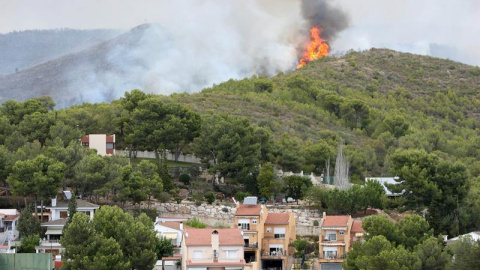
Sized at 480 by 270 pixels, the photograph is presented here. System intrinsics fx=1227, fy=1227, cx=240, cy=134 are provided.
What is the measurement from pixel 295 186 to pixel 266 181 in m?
1.94

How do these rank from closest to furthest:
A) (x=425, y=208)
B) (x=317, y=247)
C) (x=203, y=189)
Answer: (x=317, y=247)
(x=425, y=208)
(x=203, y=189)

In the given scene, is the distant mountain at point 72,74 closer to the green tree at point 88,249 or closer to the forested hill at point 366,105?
the forested hill at point 366,105

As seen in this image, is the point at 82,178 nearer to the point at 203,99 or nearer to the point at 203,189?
the point at 203,189

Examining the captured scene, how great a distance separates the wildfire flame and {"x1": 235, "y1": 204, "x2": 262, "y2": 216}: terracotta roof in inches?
3108

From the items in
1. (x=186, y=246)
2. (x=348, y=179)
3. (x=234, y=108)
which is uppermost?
(x=234, y=108)

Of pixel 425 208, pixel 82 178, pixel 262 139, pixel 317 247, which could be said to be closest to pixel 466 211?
pixel 425 208

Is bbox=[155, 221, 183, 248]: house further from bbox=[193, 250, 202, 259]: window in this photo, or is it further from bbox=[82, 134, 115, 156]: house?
bbox=[82, 134, 115, 156]: house

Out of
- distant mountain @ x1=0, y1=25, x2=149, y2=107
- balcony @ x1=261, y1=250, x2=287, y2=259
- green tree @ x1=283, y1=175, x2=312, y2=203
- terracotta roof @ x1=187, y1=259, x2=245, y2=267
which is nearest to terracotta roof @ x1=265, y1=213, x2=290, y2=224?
balcony @ x1=261, y1=250, x2=287, y2=259

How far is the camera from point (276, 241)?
65125mm

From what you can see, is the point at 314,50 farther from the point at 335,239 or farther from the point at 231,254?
the point at 231,254

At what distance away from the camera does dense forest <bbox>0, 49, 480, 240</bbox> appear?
226ft

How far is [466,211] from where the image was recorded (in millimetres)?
69812

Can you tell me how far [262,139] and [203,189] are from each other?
21.7 feet

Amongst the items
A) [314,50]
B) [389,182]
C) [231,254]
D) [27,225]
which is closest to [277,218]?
[231,254]
